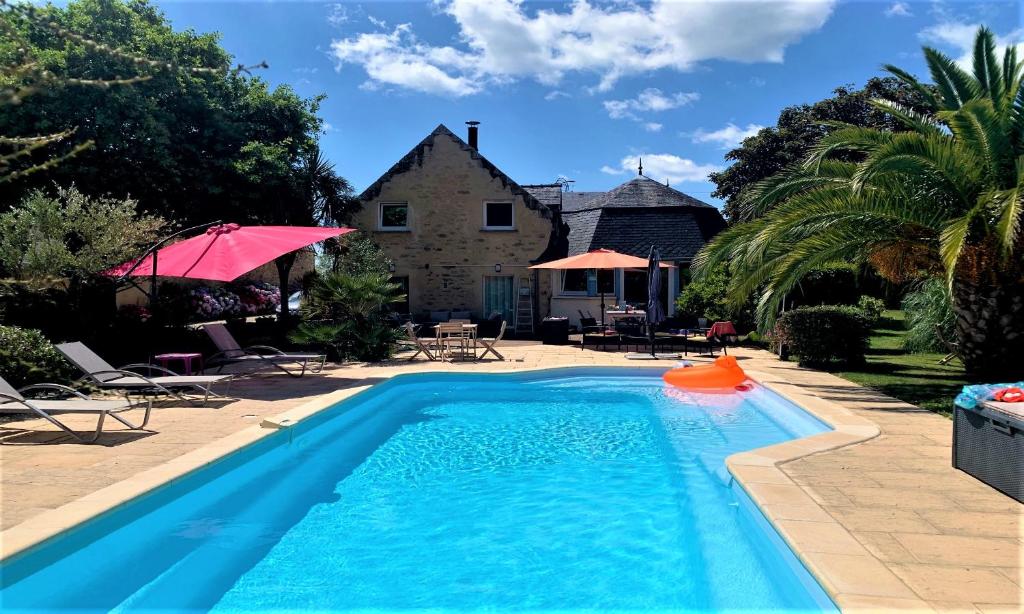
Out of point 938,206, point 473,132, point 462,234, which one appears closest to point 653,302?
point 938,206

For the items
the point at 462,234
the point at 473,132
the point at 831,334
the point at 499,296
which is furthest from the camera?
the point at 473,132

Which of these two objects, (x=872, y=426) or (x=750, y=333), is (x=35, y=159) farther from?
(x=750, y=333)

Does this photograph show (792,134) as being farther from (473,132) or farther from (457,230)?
(457,230)

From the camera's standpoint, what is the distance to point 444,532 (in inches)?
214

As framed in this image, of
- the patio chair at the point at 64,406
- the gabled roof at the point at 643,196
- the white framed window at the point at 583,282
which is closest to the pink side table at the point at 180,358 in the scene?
the patio chair at the point at 64,406

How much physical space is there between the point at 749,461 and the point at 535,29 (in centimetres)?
1043

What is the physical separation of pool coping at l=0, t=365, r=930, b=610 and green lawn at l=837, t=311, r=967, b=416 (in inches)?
84.0

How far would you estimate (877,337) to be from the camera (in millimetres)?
18734

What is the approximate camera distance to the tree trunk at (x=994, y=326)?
9.41m

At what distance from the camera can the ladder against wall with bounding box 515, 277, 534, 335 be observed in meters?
21.1

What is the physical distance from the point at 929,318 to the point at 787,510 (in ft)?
39.1

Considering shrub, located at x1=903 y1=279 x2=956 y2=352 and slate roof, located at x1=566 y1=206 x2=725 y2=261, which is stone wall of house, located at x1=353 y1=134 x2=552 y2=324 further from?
shrub, located at x1=903 y1=279 x2=956 y2=352

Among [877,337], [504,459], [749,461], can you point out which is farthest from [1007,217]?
[877,337]

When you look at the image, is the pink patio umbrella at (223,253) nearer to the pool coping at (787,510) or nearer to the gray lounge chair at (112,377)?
the gray lounge chair at (112,377)
